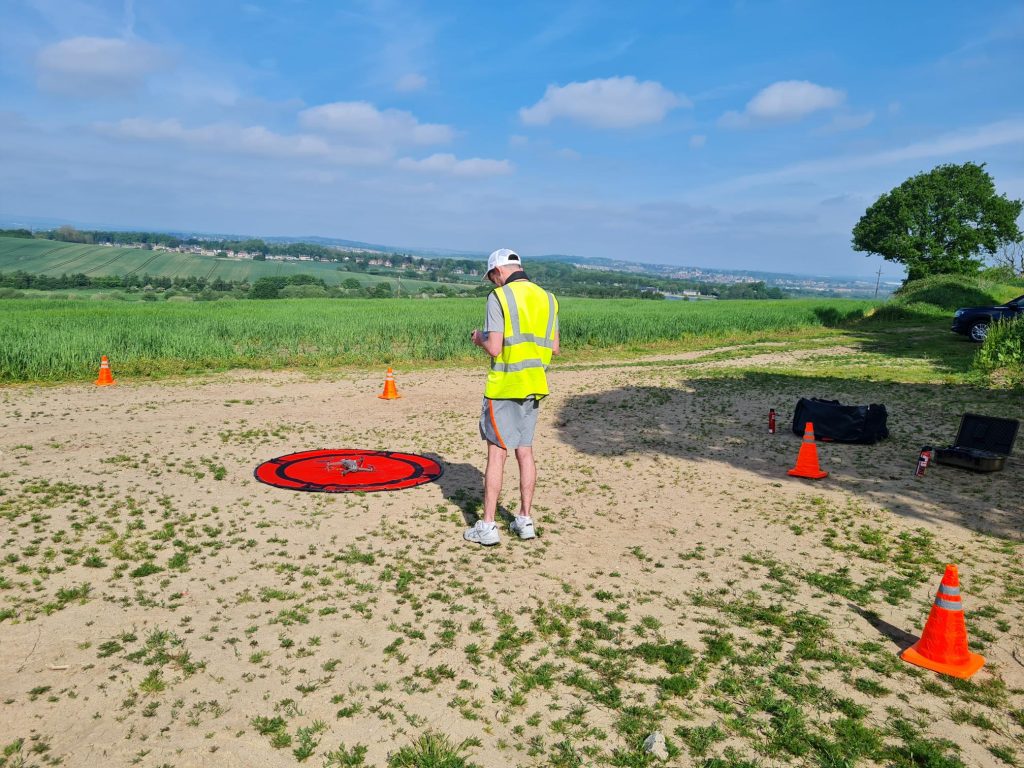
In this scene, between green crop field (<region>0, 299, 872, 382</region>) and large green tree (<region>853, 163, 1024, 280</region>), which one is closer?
green crop field (<region>0, 299, 872, 382</region>)

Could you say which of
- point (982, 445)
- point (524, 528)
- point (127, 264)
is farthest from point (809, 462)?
point (127, 264)

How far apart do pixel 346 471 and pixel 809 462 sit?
5637mm

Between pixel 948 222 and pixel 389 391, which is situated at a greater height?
pixel 948 222

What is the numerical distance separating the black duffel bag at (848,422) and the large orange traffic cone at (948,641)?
5.65 meters

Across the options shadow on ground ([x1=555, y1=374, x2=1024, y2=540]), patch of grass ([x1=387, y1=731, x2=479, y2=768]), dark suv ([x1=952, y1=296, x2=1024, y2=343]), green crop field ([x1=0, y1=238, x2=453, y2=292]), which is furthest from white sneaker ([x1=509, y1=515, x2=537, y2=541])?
green crop field ([x1=0, y1=238, x2=453, y2=292])

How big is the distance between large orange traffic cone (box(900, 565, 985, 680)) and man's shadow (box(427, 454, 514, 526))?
3.62 m

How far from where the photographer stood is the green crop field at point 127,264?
5869 cm

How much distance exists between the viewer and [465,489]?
748 centimetres

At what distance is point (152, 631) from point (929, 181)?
218 feet

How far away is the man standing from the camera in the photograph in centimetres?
548

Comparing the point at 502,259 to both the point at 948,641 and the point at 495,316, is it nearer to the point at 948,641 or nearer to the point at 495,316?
the point at 495,316

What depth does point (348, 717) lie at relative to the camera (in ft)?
11.3

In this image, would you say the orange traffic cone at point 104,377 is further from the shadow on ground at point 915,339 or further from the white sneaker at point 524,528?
the shadow on ground at point 915,339

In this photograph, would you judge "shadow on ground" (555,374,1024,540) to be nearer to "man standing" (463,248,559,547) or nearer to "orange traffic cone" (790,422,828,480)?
"orange traffic cone" (790,422,828,480)
